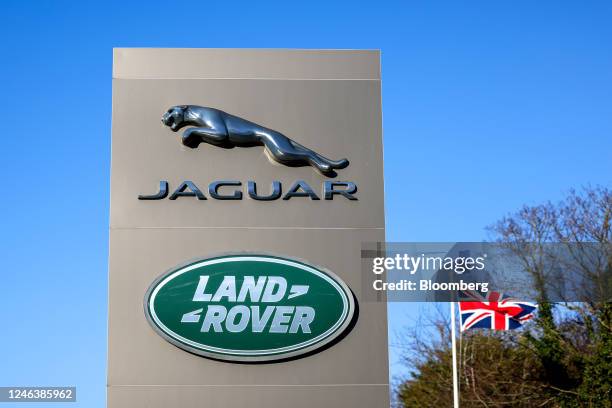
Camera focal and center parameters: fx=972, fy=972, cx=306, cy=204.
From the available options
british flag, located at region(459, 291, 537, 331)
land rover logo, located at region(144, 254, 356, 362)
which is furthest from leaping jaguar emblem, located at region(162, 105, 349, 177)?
british flag, located at region(459, 291, 537, 331)

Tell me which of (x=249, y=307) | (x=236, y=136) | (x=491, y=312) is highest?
(x=236, y=136)

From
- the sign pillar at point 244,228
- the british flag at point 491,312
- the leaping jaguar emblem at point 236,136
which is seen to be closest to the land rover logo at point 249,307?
the sign pillar at point 244,228

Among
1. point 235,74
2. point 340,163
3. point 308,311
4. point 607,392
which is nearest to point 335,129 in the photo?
point 340,163

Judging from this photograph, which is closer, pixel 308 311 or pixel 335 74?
pixel 308 311

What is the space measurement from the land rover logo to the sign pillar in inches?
0.5

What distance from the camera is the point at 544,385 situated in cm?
3047

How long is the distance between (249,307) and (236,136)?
1888 millimetres

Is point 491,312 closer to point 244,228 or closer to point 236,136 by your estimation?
point 244,228

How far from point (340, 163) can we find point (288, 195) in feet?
2.24

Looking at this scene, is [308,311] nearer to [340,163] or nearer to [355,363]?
[355,363]

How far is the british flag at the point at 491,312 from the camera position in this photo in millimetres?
24281

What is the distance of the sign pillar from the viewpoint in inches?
403

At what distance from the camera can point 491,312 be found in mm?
24703

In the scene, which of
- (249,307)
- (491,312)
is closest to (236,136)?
(249,307)
